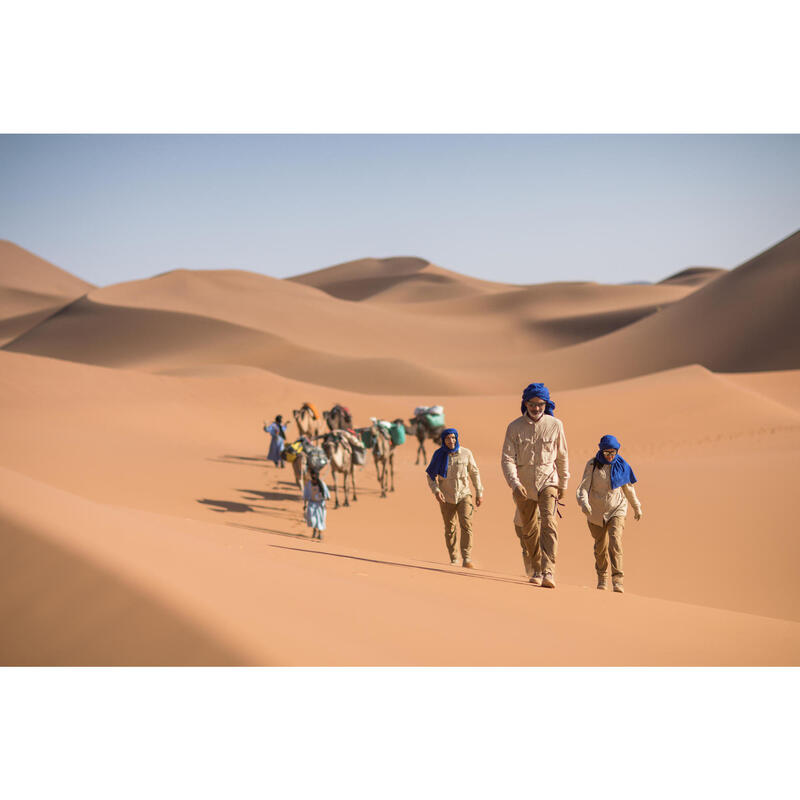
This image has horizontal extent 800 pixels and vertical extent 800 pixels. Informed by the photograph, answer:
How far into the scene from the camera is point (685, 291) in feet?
363

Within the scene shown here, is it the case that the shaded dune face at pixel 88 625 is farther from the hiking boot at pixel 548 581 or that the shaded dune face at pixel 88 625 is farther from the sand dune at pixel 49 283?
the sand dune at pixel 49 283

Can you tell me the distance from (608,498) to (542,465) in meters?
1.37

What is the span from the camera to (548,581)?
25.2 ft

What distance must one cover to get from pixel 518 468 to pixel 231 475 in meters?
10.7

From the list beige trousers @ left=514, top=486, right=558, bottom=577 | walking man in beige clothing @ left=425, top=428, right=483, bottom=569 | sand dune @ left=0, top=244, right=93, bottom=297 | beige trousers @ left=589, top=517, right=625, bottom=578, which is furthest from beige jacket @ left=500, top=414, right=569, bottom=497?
sand dune @ left=0, top=244, right=93, bottom=297

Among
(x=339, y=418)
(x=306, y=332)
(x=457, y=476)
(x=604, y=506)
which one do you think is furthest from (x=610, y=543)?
(x=306, y=332)

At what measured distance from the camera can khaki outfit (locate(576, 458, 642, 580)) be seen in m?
8.61

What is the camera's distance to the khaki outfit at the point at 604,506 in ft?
28.2

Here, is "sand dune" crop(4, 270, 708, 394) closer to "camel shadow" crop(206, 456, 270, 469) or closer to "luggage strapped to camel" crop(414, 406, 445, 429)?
"luggage strapped to camel" crop(414, 406, 445, 429)

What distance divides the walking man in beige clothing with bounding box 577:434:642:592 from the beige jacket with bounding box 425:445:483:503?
1.29 meters

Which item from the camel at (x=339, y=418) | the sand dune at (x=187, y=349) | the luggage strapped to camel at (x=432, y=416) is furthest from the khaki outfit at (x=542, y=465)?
the sand dune at (x=187, y=349)

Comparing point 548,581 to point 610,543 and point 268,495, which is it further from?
point 268,495

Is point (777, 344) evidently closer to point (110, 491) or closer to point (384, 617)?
point (110, 491)

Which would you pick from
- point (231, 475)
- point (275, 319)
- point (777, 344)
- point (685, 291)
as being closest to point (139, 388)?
point (231, 475)
